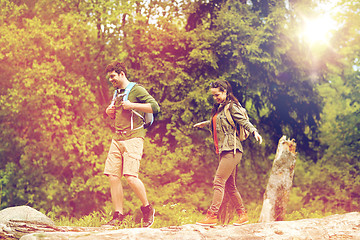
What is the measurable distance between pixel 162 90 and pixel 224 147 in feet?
22.9

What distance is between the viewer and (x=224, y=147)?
6.01 metres

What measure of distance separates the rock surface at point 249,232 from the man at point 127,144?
0.49 meters

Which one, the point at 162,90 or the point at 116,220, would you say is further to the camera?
the point at 162,90

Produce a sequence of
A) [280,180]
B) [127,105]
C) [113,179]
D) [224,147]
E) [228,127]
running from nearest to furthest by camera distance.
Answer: [127,105] → [113,179] → [224,147] → [228,127] → [280,180]

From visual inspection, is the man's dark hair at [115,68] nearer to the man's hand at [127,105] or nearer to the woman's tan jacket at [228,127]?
the man's hand at [127,105]

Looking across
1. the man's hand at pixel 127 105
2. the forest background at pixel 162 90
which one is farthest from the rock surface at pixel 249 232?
the forest background at pixel 162 90

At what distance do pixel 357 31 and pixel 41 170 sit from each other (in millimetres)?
12327

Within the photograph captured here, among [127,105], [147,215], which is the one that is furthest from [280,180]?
[127,105]

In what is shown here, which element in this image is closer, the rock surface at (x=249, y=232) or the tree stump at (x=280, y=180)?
the rock surface at (x=249, y=232)

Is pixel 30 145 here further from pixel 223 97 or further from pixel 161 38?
pixel 223 97

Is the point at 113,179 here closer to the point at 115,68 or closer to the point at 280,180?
the point at 115,68

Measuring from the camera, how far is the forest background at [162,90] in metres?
12.3

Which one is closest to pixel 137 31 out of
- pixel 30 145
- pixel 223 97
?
pixel 30 145

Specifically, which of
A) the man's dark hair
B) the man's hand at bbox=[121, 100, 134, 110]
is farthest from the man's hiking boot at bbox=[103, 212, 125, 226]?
the man's dark hair
